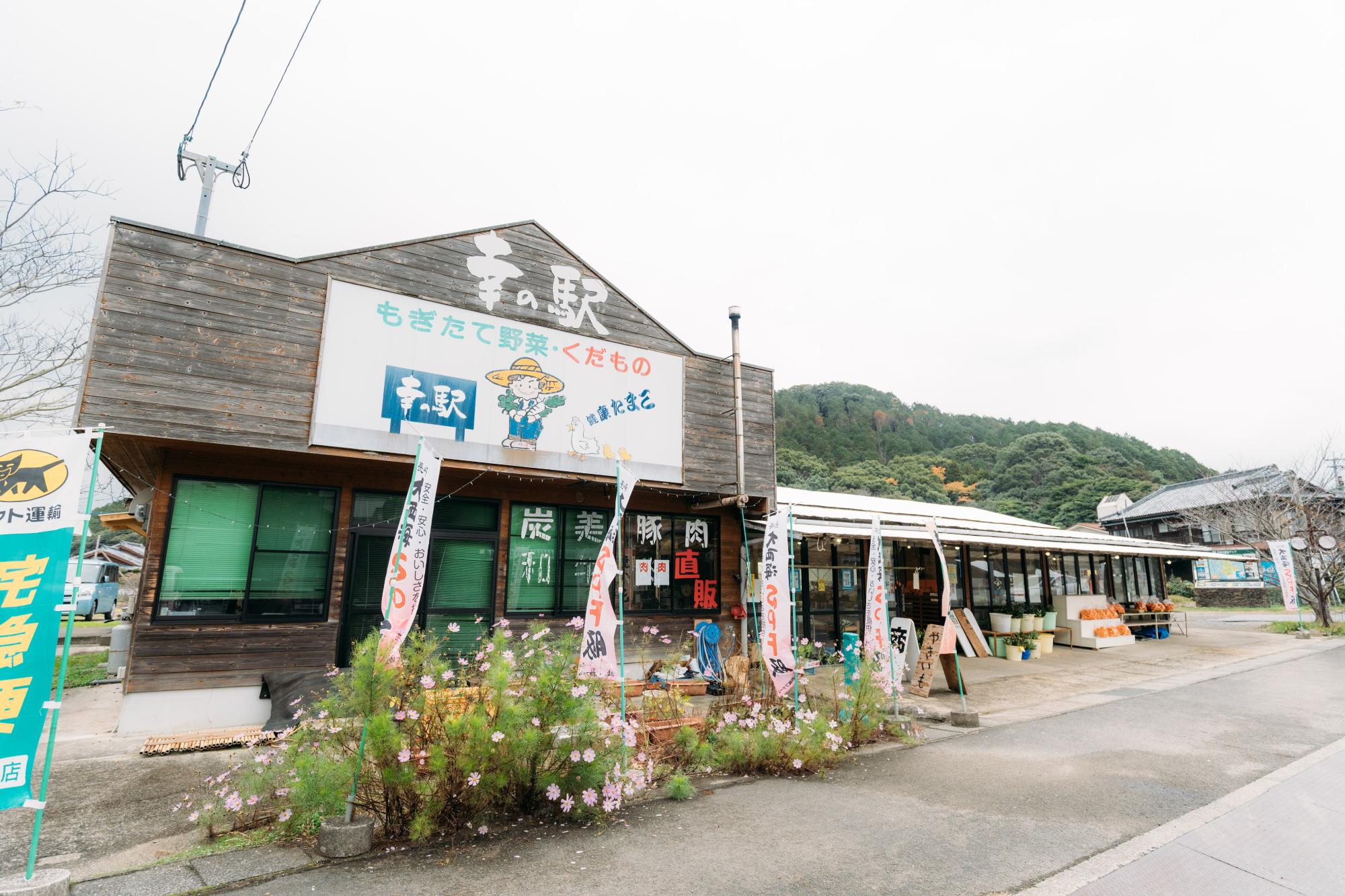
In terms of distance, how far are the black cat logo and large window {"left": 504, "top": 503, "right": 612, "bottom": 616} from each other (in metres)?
6.03

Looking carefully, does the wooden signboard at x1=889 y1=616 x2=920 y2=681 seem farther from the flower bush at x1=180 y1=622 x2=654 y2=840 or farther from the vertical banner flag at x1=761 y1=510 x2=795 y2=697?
the flower bush at x1=180 y1=622 x2=654 y2=840

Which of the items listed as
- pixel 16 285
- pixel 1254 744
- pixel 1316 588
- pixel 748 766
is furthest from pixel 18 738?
pixel 1316 588

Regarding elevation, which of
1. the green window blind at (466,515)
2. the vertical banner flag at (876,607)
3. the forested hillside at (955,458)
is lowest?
the vertical banner flag at (876,607)

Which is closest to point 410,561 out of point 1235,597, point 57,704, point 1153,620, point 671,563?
point 57,704

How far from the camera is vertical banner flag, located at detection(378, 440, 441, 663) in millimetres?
4383

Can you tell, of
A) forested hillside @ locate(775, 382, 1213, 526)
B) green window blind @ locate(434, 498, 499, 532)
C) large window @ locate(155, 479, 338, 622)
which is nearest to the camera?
large window @ locate(155, 479, 338, 622)

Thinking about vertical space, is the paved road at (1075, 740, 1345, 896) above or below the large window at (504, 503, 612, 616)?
below

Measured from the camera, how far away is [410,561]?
463 cm

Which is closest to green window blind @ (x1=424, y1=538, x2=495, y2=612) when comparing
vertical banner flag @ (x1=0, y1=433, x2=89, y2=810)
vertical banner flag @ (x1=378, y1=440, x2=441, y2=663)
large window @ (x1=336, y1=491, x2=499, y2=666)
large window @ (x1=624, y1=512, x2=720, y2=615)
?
large window @ (x1=336, y1=491, x2=499, y2=666)

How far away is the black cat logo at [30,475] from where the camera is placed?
3715mm

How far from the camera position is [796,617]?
12.4 metres

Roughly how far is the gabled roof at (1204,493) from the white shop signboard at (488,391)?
28.3 m

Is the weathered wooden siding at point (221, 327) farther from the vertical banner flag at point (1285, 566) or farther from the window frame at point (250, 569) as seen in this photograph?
the vertical banner flag at point (1285, 566)

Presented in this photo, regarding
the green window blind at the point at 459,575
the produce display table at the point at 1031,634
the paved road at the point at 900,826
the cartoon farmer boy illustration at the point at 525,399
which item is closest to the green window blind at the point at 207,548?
the green window blind at the point at 459,575
